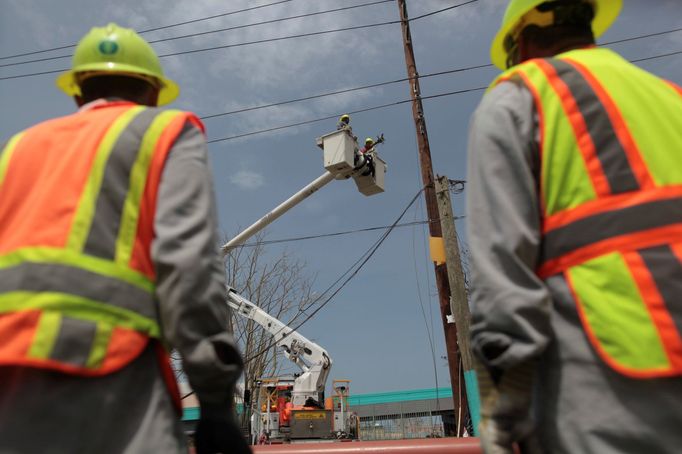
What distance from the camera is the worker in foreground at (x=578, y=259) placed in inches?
45.4

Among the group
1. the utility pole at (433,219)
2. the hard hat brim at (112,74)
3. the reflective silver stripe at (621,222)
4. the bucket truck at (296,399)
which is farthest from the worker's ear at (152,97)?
the bucket truck at (296,399)

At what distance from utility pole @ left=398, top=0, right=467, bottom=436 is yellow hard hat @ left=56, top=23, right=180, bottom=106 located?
9251 millimetres

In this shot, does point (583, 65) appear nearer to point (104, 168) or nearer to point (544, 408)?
point (544, 408)

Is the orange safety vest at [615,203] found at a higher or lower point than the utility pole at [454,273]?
lower

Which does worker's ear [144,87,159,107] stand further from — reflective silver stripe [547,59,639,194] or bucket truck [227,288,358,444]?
bucket truck [227,288,358,444]

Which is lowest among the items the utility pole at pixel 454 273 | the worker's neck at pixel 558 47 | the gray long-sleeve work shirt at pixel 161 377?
the gray long-sleeve work shirt at pixel 161 377

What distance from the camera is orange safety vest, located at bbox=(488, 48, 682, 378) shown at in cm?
116

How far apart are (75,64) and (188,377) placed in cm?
116

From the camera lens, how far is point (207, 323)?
A: 137 centimetres

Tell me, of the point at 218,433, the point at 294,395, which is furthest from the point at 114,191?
the point at 294,395

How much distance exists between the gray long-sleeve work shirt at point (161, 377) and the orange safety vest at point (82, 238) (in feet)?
0.15

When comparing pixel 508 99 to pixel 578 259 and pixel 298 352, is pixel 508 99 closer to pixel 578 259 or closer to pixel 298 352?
pixel 578 259

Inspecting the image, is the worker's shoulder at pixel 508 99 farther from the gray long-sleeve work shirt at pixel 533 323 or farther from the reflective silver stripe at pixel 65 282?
the reflective silver stripe at pixel 65 282

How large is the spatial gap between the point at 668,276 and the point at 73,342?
1327 millimetres
